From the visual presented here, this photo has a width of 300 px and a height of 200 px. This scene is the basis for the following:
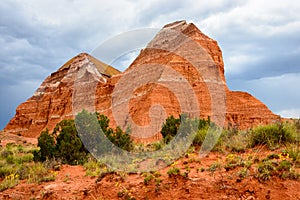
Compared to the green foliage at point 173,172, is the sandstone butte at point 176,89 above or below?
above

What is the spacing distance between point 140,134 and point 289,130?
32.6 metres

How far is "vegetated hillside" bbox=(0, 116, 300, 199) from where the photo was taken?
20.1 ft

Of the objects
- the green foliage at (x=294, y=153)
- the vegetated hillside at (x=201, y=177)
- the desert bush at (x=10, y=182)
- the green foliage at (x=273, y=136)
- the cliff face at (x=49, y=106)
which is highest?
the cliff face at (x=49, y=106)

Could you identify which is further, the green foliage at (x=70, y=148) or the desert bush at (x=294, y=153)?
the green foliage at (x=70, y=148)

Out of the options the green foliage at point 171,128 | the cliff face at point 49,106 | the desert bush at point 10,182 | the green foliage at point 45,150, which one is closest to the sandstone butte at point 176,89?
the cliff face at point 49,106

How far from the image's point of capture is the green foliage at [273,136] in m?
8.08

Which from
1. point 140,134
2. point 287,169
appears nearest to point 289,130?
point 287,169

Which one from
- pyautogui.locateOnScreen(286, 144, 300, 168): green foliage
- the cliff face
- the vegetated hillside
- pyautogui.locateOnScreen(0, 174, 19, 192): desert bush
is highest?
the cliff face

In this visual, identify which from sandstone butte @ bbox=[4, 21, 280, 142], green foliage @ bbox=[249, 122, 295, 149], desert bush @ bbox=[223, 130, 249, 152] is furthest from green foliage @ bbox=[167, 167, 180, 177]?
sandstone butte @ bbox=[4, 21, 280, 142]

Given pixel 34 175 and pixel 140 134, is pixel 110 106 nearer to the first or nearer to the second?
pixel 140 134

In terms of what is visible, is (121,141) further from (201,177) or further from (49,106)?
(49,106)

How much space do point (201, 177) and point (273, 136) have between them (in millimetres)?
2777

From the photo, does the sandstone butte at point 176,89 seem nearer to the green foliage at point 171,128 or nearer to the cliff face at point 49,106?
the cliff face at point 49,106

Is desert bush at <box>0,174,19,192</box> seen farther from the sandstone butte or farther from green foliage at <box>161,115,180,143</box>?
the sandstone butte
